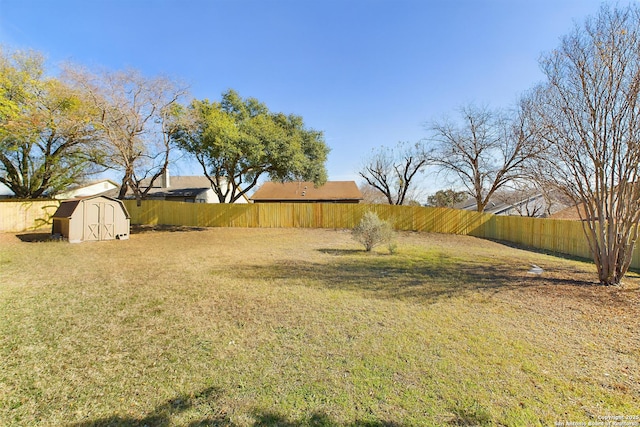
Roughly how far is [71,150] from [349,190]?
2329 cm

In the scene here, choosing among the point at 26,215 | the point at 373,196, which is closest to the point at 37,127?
the point at 26,215

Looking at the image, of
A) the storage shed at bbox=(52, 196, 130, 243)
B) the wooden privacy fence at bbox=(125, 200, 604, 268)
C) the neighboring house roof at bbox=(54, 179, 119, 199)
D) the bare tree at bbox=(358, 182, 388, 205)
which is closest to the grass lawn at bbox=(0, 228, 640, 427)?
the storage shed at bbox=(52, 196, 130, 243)

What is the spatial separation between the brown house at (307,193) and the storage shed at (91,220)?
684 inches

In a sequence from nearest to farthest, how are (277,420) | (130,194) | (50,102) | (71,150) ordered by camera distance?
(277,420) → (50,102) → (71,150) → (130,194)

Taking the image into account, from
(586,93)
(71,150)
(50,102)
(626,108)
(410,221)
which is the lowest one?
(410,221)

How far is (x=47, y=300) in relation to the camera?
16.7 ft

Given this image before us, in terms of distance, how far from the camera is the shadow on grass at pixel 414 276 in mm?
6121

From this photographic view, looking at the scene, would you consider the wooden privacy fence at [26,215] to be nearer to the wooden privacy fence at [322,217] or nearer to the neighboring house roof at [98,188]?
the wooden privacy fence at [322,217]

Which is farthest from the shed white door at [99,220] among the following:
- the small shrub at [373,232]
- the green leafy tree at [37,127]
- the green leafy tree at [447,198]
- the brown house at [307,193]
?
the green leafy tree at [447,198]

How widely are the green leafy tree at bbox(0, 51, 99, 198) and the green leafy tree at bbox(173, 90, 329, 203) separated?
495 cm

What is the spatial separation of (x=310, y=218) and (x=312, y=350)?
1685cm

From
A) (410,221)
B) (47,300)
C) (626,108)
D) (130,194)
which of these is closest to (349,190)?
(410,221)

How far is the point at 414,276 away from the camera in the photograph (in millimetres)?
7184

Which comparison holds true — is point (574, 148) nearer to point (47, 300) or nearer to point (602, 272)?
point (602, 272)
